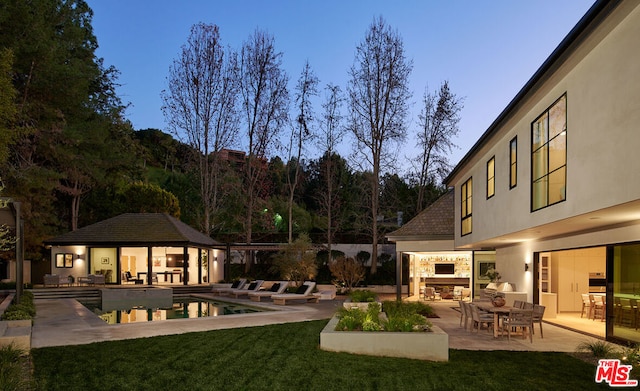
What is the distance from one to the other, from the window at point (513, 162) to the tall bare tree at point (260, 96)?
2239cm

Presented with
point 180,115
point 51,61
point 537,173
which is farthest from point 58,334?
point 180,115

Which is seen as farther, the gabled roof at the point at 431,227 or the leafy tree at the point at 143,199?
the leafy tree at the point at 143,199

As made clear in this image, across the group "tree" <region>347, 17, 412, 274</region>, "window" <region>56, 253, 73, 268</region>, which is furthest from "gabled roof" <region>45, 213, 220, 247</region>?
"tree" <region>347, 17, 412, 274</region>

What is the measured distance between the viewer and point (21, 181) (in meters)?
23.0

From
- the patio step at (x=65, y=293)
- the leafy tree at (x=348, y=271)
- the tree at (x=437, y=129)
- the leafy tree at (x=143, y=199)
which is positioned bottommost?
the patio step at (x=65, y=293)

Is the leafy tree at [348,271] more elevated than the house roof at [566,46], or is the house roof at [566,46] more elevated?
the house roof at [566,46]

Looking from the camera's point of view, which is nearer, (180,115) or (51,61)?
(51,61)

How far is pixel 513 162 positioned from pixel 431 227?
30.1 ft

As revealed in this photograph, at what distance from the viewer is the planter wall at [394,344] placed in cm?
909

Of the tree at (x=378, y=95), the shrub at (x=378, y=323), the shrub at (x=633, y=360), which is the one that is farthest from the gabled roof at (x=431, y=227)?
the shrub at (x=633, y=360)

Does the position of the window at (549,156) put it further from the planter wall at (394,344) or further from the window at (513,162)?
the planter wall at (394,344)

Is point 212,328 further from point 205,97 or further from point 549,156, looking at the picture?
point 205,97

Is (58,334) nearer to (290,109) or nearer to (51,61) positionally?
(51,61)

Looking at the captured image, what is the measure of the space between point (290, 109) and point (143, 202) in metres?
12.3
